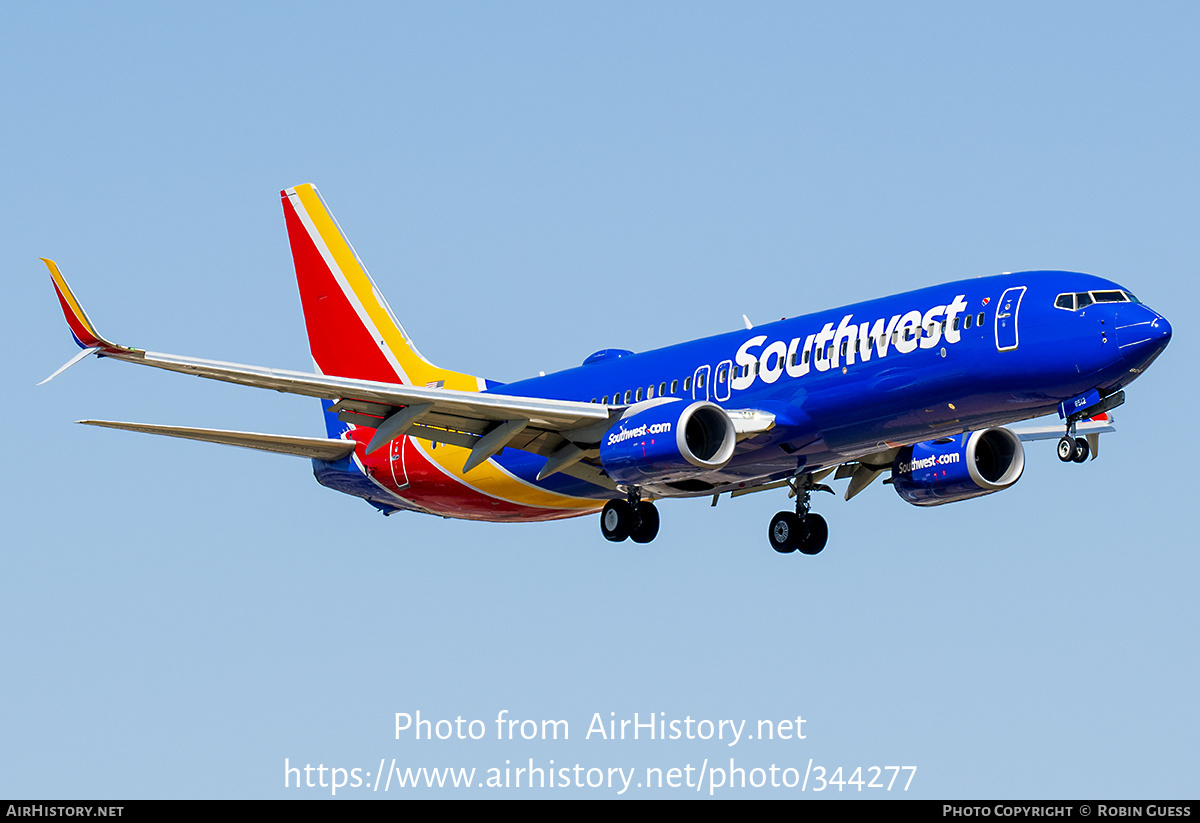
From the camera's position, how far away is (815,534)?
131 feet

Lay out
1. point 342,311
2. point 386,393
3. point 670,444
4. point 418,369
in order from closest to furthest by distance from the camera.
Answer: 1. point 386,393
2. point 670,444
3. point 418,369
4. point 342,311

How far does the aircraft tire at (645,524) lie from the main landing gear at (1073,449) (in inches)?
396

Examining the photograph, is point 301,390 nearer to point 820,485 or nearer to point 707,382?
point 707,382

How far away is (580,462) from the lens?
38.8 m

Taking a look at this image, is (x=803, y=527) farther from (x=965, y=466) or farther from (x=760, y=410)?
(x=760, y=410)

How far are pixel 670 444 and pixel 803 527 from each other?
6947mm

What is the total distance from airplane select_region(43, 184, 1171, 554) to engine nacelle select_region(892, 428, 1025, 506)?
42 mm

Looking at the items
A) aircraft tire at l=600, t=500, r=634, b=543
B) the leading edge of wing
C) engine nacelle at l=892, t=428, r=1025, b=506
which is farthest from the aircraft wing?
engine nacelle at l=892, t=428, r=1025, b=506

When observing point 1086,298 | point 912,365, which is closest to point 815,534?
point 912,365

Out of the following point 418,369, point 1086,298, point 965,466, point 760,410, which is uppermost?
point 418,369

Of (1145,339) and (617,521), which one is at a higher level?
(1145,339)

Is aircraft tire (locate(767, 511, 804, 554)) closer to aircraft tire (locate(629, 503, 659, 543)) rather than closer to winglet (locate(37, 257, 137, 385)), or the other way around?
aircraft tire (locate(629, 503, 659, 543))

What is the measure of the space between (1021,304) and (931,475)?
24.8ft
